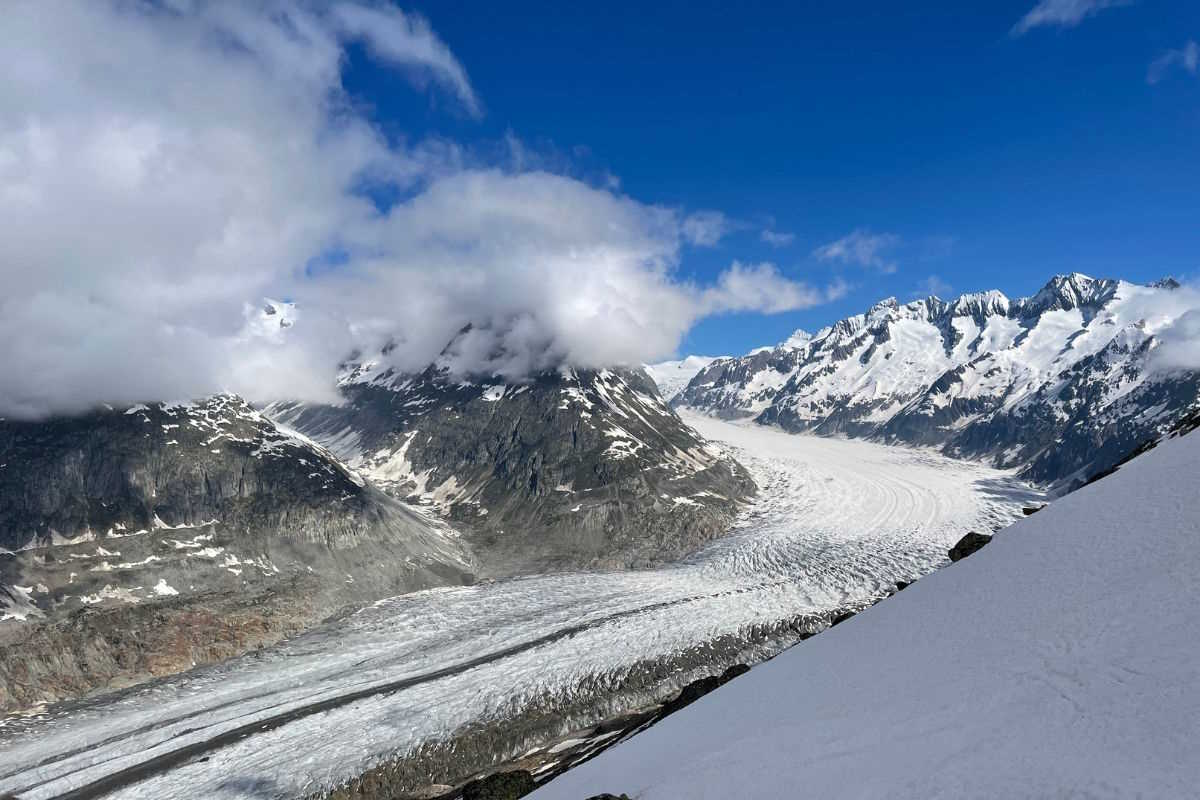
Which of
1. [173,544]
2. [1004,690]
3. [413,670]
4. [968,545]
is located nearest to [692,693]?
[968,545]

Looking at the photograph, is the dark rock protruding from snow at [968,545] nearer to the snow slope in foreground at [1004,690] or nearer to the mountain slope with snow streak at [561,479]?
the snow slope in foreground at [1004,690]

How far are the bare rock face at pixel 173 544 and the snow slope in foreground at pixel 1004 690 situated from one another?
7198cm

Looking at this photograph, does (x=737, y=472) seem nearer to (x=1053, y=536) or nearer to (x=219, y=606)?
(x=219, y=606)

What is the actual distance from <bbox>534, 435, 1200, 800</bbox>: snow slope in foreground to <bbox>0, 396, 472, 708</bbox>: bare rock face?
72.0m

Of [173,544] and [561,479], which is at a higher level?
[561,479]

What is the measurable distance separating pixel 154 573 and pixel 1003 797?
341ft

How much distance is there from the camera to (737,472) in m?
180

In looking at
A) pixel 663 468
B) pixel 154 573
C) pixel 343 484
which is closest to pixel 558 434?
pixel 663 468

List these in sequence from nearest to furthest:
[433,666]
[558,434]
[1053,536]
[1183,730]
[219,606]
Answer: [1183,730], [1053,536], [433,666], [219,606], [558,434]

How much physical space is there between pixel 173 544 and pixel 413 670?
50401 millimetres

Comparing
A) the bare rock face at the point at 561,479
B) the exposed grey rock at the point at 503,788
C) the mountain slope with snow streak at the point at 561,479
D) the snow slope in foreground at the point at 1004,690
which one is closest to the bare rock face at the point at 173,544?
the mountain slope with snow streak at the point at 561,479

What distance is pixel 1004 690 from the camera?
15.9 meters

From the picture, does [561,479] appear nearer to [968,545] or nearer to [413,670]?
[413,670]

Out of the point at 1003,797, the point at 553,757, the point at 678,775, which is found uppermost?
the point at 1003,797
